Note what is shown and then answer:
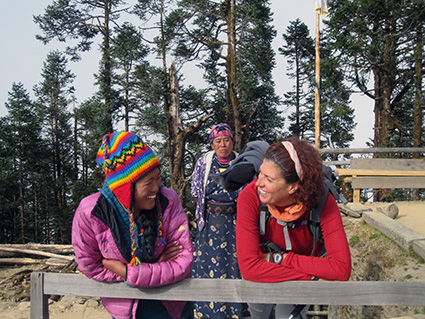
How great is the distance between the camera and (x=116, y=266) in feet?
5.86

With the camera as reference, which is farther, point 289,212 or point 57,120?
point 57,120

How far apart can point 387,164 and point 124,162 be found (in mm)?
9232

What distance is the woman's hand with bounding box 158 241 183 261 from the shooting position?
6.23ft

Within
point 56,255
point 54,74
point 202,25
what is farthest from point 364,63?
point 54,74

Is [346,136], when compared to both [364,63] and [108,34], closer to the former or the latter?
[364,63]

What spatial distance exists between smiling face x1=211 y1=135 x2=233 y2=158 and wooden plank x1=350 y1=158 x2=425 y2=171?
6360mm

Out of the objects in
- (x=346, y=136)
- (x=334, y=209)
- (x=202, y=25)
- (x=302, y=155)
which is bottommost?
(x=334, y=209)

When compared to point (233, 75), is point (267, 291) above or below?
below

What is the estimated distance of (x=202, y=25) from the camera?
17578 mm

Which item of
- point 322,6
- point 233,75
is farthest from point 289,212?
point 233,75

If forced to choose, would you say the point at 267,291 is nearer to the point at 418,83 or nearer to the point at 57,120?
the point at 418,83

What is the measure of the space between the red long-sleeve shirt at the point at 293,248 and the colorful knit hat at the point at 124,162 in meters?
0.61

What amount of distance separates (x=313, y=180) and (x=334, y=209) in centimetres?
25

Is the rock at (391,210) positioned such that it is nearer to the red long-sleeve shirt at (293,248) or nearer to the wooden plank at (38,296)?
the red long-sleeve shirt at (293,248)
